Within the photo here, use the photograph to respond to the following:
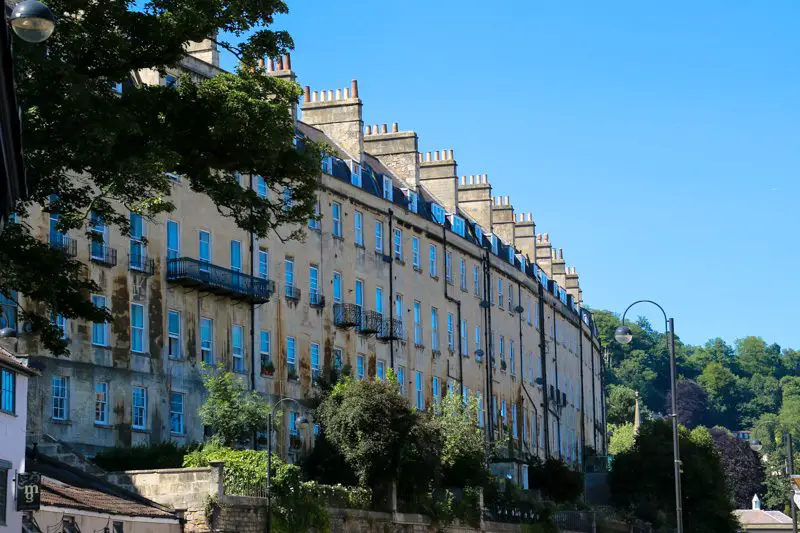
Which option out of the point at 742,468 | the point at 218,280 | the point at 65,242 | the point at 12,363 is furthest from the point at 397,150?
the point at 742,468

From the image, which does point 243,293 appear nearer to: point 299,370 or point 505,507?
point 299,370

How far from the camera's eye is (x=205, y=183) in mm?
30078

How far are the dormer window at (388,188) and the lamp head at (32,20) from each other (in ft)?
175

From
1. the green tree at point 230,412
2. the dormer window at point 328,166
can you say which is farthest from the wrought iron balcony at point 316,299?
the green tree at point 230,412

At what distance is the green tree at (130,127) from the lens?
27.7 m

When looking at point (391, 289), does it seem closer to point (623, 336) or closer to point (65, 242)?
point (65, 242)

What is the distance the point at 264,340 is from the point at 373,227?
11179 mm

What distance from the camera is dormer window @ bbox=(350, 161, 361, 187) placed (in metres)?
69.6


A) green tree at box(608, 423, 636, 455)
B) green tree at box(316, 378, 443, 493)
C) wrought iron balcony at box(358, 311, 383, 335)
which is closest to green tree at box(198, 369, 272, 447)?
green tree at box(316, 378, 443, 493)

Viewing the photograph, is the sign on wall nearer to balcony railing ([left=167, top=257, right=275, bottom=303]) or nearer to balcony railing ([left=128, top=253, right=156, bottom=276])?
balcony railing ([left=128, top=253, right=156, bottom=276])

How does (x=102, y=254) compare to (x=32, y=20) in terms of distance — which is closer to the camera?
(x=32, y=20)

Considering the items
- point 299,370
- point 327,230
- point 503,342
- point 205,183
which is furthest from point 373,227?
point 205,183

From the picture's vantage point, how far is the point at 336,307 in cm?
6662

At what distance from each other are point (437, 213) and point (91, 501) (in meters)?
40.8
